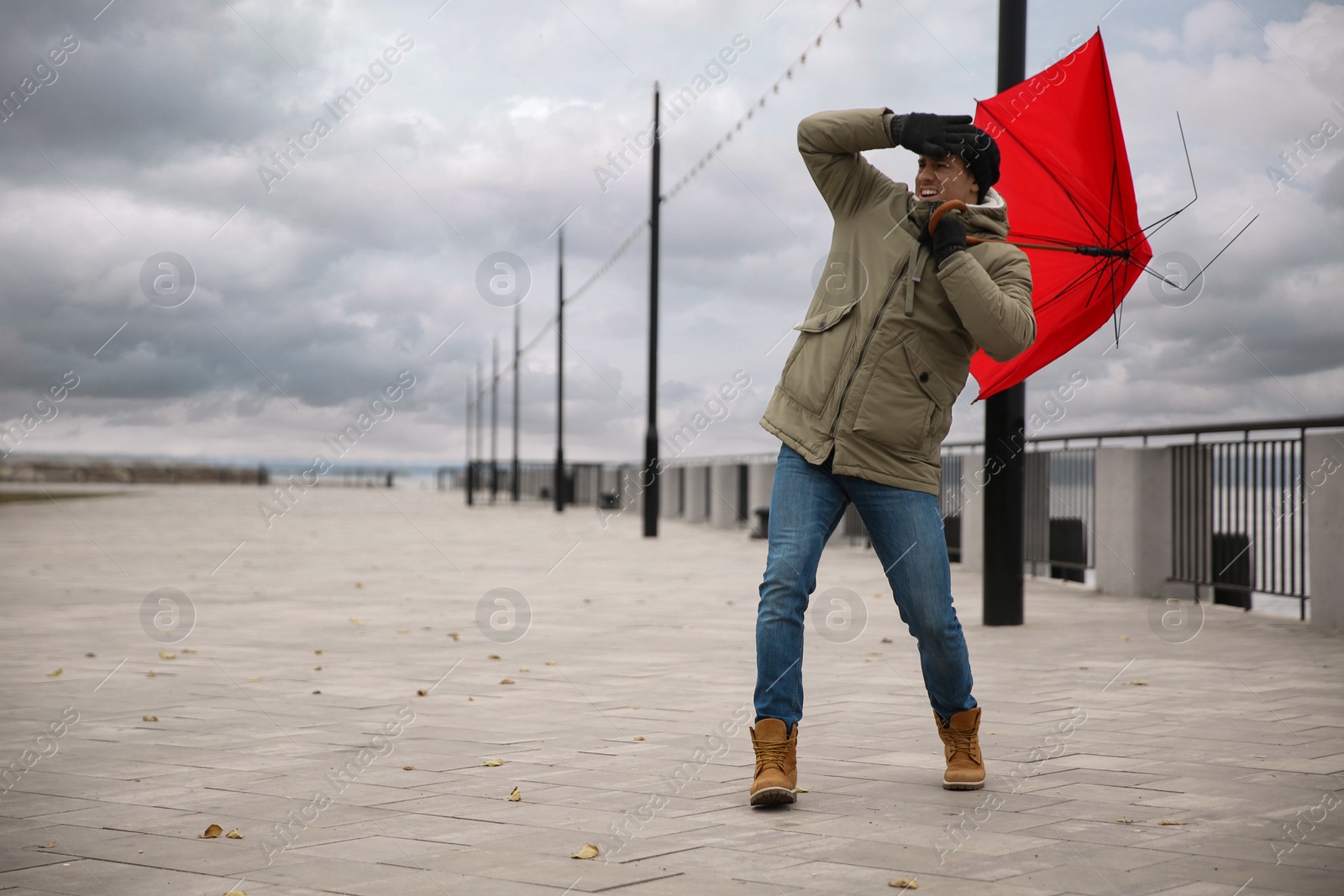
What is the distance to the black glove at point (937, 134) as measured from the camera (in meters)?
3.55

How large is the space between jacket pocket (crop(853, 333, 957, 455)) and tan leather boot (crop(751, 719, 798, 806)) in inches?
35.1

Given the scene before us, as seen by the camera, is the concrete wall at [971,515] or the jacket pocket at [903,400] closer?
the jacket pocket at [903,400]

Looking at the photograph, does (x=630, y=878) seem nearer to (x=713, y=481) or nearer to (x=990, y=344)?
(x=990, y=344)

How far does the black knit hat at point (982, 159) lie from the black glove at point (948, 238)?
19cm

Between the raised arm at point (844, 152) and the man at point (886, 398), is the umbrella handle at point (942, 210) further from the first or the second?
the raised arm at point (844, 152)

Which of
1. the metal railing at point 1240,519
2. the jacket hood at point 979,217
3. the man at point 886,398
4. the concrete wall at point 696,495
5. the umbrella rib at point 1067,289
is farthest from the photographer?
the concrete wall at point 696,495

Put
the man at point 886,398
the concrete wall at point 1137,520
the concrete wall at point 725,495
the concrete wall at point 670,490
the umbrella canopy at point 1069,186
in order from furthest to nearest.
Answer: the concrete wall at point 670,490
the concrete wall at point 725,495
the concrete wall at point 1137,520
the umbrella canopy at point 1069,186
the man at point 886,398

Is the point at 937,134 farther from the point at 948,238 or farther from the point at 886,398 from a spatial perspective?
the point at 886,398

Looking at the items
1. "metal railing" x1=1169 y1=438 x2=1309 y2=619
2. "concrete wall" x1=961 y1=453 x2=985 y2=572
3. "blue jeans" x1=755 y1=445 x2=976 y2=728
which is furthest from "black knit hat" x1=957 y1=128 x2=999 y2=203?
"concrete wall" x1=961 y1=453 x2=985 y2=572


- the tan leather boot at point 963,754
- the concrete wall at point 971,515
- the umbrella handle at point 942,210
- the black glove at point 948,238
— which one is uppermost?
the umbrella handle at point 942,210

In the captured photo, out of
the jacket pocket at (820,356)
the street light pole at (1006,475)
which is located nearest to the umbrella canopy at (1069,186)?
the street light pole at (1006,475)

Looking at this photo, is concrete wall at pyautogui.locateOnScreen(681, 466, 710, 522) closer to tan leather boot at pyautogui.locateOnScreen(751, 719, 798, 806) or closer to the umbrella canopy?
the umbrella canopy

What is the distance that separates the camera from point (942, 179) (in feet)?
12.2

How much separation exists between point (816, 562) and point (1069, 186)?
11.6 ft
